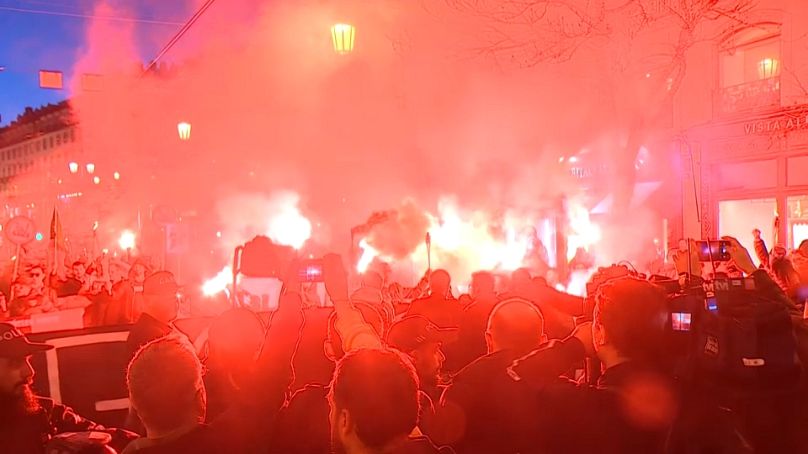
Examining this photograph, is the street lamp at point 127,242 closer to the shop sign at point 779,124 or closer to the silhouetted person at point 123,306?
the silhouetted person at point 123,306

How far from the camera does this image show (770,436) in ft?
11.9

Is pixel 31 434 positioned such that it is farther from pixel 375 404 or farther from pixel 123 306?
pixel 123 306

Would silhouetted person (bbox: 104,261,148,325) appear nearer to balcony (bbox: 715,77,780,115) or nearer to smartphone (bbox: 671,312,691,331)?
smartphone (bbox: 671,312,691,331)

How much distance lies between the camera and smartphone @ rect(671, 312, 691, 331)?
112 inches

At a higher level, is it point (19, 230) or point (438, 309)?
point (19, 230)

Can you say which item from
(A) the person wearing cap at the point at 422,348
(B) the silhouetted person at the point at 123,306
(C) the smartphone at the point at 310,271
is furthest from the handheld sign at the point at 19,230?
(A) the person wearing cap at the point at 422,348

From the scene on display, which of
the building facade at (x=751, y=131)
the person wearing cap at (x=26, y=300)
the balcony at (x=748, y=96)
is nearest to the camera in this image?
the person wearing cap at (x=26, y=300)

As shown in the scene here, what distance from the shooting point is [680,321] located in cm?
286

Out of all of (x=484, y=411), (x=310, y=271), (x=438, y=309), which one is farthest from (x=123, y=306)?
(x=484, y=411)

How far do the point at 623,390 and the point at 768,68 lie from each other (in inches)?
Result: 600

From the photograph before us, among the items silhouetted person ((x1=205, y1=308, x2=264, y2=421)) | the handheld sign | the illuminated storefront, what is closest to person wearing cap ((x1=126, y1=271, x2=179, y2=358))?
silhouetted person ((x1=205, y1=308, x2=264, y2=421))

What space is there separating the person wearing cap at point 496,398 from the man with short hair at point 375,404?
40.8 inches

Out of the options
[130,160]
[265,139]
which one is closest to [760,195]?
[265,139]

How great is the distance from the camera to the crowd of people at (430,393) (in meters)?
2.14
